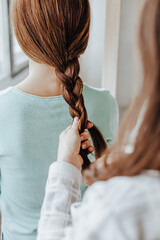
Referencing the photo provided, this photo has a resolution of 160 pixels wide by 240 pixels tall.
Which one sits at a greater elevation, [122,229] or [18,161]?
[122,229]

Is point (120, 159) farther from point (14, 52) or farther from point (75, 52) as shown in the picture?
point (14, 52)

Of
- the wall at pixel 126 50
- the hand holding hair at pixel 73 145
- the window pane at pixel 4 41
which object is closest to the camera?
the hand holding hair at pixel 73 145

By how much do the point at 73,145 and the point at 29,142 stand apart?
171mm

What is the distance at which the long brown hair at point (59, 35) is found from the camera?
711 mm

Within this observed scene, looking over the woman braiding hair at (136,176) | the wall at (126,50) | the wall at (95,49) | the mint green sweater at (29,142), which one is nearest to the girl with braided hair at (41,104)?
the mint green sweater at (29,142)

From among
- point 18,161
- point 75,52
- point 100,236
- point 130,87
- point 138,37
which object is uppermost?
point 138,37

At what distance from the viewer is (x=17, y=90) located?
0.77 meters

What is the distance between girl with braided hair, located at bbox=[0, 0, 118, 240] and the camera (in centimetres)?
73

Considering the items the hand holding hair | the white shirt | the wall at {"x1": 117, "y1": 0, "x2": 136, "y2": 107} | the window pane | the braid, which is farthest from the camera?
the wall at {"x1": 117, "y1": 0, "x2": 136, "y2": 107}

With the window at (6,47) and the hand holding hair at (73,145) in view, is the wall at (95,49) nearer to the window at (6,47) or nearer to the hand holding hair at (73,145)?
the window at (6,47)

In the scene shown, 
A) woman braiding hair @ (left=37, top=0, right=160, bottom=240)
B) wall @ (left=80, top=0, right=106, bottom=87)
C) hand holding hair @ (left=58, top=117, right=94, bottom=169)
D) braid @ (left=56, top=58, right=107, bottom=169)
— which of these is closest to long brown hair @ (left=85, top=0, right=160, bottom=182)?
woman braiding hair @ (left=37, top=0, right=160, bottom=240)

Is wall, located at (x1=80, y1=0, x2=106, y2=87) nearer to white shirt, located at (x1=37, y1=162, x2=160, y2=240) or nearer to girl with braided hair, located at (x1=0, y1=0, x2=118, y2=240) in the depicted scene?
girl with braided hair, located at (x1=0, y1=0, x2=118, y2=240)

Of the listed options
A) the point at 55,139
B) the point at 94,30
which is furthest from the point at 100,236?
the point at 94,30

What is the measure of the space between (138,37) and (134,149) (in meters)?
0.16
